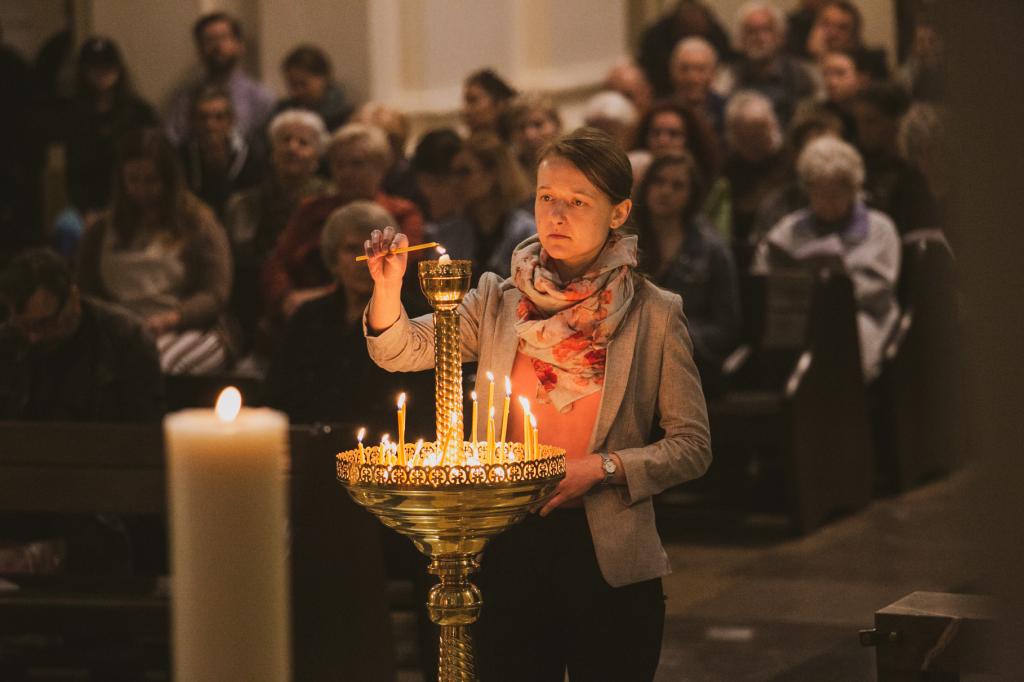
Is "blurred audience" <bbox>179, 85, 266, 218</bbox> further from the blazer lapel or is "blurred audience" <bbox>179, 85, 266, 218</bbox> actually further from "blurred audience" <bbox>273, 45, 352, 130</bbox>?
the blazer lapel

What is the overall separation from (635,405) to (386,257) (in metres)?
0.60

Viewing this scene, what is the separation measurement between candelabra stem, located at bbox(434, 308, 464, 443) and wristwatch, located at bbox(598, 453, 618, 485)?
1.23 ft

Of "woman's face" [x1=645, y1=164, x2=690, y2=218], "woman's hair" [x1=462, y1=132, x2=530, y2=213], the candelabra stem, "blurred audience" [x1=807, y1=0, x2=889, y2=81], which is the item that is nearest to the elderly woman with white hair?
"woman's face" [x1=645, y1=164, x2=690, y2=218]

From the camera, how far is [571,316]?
289 cm

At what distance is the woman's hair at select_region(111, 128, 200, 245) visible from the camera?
303 inches

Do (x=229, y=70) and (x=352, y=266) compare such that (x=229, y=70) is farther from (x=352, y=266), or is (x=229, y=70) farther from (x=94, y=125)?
(x=352, y=266)

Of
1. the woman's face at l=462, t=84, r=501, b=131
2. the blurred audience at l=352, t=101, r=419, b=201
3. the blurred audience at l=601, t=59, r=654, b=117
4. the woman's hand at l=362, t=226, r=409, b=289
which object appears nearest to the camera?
the woman's hand at l=362, t=226, r=409, b=289

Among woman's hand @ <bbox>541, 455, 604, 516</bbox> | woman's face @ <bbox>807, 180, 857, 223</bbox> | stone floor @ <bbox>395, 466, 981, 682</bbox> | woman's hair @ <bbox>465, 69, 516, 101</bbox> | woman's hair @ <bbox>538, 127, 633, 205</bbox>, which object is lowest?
stone floor @ <bbox>395, 466, 981, 682</bbox>

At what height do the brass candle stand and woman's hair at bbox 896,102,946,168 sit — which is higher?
woman's hair at bbox 896,102,946,168

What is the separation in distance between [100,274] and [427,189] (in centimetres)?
167

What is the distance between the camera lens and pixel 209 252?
7820 millimetres

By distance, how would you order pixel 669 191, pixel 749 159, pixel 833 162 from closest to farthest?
1. pixel 669 191
2. pixel 833 162
3. pixel 749 159

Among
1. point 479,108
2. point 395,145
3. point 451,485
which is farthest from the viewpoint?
point 479,108

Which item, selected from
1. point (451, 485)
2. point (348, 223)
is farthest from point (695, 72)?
point (451, 485)
